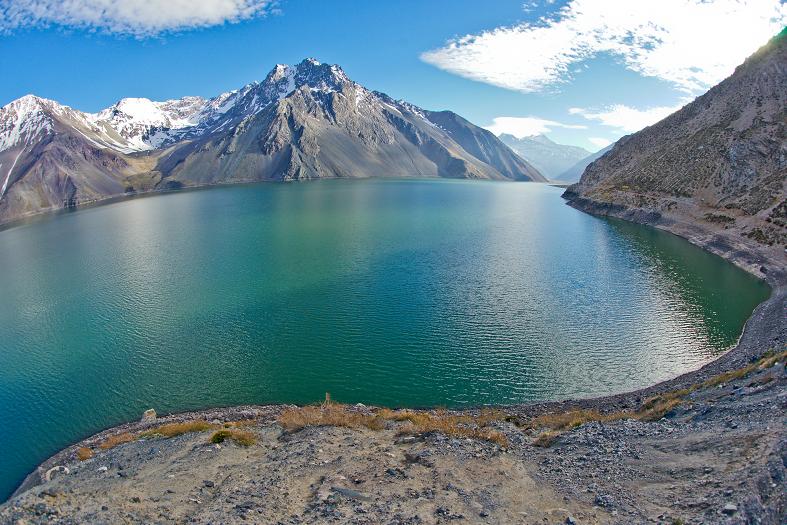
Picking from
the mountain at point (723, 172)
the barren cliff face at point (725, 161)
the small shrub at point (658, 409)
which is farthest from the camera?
the barren cliff face at point (725, 161)

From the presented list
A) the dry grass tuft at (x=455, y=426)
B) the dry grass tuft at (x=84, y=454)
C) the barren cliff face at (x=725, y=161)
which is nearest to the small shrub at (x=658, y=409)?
the dry grass tuft at (x=455, y=426)

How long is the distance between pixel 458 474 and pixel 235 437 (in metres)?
15.7

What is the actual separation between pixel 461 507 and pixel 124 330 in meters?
54.1

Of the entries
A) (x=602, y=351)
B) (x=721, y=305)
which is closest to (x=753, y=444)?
(x=602, y=351)

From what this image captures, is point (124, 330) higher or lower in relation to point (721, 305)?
lower

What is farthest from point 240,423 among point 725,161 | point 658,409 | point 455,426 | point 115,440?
point 725,161

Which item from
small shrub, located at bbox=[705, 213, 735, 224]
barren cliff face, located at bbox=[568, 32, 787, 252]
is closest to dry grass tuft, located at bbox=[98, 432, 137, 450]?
barren cliff face, located at bbox=[568, 32, 787, 252]

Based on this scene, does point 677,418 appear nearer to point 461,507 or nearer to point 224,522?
point 461,507

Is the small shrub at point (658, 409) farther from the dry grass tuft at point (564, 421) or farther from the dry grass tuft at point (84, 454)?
the dry grass tuft at point (84, 454)

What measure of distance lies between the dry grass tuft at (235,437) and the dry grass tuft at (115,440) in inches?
359

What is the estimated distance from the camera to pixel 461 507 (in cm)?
2106

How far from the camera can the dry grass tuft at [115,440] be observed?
34544mm

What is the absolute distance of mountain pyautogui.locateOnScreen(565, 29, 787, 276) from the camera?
310 feet

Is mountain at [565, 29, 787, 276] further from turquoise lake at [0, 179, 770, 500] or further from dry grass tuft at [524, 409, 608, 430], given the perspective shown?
dry grass tuft at [524, 409, 608, 430]
